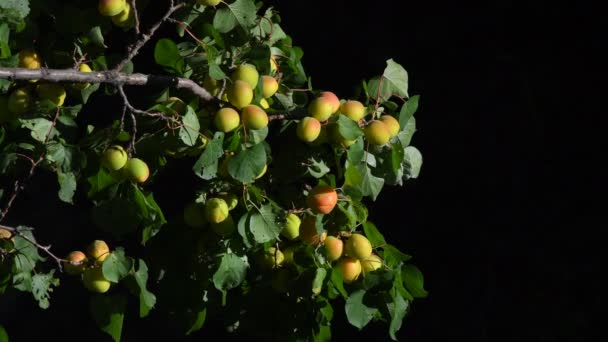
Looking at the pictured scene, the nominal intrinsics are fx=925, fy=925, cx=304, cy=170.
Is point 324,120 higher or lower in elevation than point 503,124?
higher

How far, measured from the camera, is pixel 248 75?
3.67 feet

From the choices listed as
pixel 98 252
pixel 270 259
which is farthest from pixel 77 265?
pixel 270 259

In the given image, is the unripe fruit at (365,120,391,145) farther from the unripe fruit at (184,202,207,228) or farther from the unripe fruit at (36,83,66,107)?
the unripe fruit at (36,83,66,107)

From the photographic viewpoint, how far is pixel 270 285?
1.21 m

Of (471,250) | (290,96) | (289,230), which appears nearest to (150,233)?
(289,230)

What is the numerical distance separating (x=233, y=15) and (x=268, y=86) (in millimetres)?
99

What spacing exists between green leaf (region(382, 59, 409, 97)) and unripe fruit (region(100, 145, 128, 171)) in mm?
370

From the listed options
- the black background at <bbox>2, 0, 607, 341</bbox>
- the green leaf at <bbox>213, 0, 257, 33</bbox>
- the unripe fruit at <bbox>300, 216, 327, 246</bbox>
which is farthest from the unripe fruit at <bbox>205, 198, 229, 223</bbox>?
the black background at <bbox>2, 0, 607, 341</bbox>

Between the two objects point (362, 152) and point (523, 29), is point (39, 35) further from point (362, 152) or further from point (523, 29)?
point (523, 29)

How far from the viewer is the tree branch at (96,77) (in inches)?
40.2

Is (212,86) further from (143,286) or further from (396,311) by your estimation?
(396,311)

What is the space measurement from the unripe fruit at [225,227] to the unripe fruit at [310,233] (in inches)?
3.6

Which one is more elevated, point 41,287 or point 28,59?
point 28,59

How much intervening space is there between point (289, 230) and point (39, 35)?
42 centimetres
